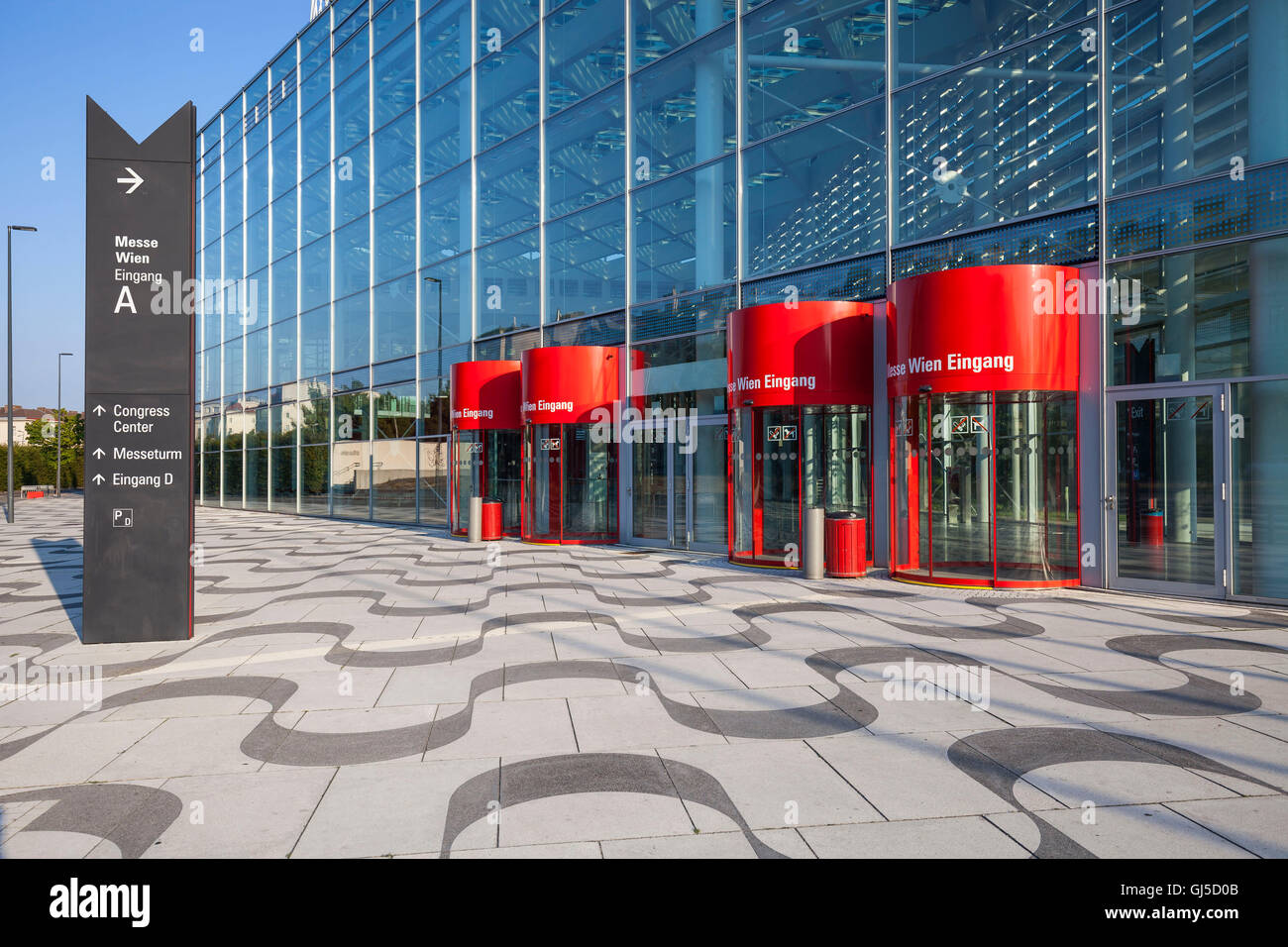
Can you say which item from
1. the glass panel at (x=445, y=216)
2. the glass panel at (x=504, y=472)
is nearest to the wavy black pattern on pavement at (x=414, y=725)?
the glass panel at (x=504, y=472)

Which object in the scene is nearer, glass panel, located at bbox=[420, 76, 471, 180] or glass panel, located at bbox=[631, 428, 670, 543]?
glass panel, located at bbox=[631, 428, 670, 543]

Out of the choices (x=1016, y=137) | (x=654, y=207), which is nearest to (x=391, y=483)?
(x=654, y=207)

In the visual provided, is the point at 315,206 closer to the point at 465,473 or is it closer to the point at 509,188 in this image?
the point at 509,188

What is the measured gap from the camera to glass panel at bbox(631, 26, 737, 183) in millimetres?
16312

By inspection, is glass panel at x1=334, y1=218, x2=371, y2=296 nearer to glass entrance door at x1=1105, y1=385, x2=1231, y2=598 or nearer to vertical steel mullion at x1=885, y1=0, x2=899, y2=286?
vertical steel mullion at x1=885, y1=0, x2=899, y2=286

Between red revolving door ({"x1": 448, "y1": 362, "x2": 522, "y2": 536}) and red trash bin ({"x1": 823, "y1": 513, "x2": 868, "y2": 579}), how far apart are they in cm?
986

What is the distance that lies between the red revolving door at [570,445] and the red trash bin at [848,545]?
7124 mm

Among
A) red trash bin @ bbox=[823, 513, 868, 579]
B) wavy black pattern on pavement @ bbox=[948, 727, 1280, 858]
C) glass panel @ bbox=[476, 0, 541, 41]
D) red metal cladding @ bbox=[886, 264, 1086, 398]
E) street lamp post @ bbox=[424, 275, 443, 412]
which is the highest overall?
glass panel @ bbox=[476, 0, 541, 41]

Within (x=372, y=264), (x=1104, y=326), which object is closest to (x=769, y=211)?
(x=1104, y=326)

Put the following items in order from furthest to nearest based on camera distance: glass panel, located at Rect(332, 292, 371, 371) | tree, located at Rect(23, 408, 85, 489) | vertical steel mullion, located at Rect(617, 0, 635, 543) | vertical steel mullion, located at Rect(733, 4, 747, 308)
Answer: tree, located at Rect(23, 408, 85, 489)
glass panel, located at Rect(332, 292, 371, 371)
vertical steel mullion, located at Rect(617, 0, 635, 543)
vertical steel mullion, located at Rect(733, 4, 747, 308)

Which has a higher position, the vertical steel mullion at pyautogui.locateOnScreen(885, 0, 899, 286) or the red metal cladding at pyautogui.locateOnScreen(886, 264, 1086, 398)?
the vertical steel mullion at pyautogui.locateOnScreen(885, 0, 899, 286)

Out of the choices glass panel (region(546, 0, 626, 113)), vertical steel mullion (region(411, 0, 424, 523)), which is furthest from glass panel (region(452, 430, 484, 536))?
glass panel (region(546, 0, 626, 113))

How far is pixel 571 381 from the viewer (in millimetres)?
17750
